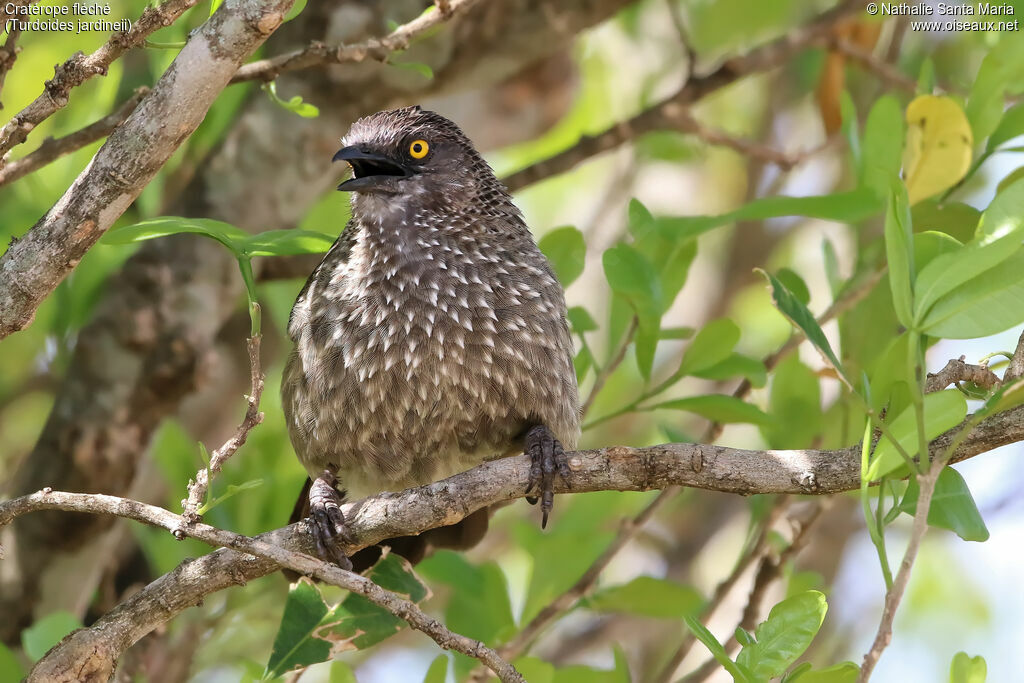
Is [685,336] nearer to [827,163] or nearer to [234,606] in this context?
[234,606]

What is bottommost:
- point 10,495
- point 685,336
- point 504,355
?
point 10,495

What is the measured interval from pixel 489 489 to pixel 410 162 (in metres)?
1.49

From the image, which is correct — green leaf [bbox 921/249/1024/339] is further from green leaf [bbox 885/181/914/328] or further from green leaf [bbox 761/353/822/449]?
green leaf [bbox 761/353/822/449]

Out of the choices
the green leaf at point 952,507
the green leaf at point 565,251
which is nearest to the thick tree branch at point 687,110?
the green leaf at point 565,251

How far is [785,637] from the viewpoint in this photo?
86.4 inches

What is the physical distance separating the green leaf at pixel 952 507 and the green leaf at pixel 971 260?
347 millimetres

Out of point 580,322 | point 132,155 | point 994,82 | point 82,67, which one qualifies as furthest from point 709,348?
point 82,67

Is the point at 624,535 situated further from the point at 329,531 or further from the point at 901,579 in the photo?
the point at 901,579

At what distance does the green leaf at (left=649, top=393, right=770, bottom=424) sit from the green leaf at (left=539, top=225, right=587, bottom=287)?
2.00ft

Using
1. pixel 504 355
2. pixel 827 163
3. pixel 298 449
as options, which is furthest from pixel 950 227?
pixel 827 163

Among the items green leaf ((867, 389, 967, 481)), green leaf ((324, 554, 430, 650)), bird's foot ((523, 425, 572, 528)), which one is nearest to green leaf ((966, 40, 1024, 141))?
green leaf ((867, 389, 967, 481))

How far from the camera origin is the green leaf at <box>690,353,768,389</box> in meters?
3.21

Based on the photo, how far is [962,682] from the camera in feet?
7.27

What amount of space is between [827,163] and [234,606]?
15.1 feet
